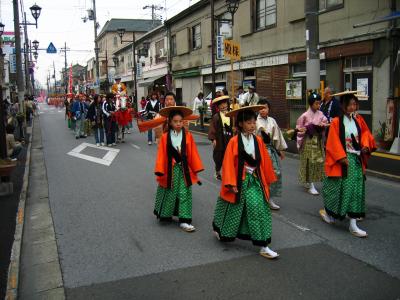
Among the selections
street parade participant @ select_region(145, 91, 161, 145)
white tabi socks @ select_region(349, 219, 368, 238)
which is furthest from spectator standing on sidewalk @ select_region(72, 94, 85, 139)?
white tabi socks @ select_region(349, 219, 368, 238)

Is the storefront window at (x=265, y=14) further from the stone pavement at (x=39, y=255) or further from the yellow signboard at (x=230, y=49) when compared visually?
the stone pavement at (x=39, y=255)

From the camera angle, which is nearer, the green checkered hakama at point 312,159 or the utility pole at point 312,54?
the green checkered hakama at point 312,159

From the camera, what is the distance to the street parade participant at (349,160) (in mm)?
5320

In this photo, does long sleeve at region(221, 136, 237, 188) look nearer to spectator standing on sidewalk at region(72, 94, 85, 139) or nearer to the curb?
the curb

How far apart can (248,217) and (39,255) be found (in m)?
2.45

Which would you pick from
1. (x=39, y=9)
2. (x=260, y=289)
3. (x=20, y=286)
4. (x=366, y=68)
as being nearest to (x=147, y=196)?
(x=20, y=286)

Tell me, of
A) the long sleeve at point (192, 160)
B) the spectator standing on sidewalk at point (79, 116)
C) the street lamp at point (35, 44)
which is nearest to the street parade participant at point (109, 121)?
the spectator standing on sidewalk at point (79, 116)

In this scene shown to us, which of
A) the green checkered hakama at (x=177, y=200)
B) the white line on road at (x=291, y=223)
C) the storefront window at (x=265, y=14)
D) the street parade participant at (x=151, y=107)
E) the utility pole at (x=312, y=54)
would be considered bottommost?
the white line on road at (x=291, y=223)

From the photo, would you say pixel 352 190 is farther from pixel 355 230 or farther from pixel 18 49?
pixel 18 49

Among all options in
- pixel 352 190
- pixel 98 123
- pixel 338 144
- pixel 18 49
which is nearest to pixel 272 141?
pixel 338 144

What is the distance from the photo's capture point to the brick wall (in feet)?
56.7

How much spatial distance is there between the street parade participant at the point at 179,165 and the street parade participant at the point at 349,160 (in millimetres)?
1725

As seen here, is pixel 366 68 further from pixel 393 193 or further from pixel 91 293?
pixel 91 293

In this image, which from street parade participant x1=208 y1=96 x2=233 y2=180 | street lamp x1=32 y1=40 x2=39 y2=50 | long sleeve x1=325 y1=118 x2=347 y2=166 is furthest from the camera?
street lamp x1=32 y1=40 x2=39 y2=50
